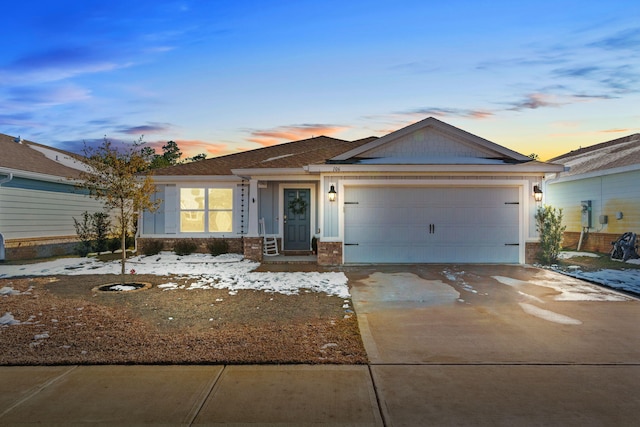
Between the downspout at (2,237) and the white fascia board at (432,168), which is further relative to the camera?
the downspout at (2,237)

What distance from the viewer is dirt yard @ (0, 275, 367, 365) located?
4.28 metres

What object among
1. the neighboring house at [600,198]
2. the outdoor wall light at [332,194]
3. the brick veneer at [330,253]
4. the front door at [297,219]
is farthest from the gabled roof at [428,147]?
the neighboring house at [600,198]

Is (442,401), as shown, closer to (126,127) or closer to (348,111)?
(348,111)

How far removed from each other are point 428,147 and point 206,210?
7.87 metres

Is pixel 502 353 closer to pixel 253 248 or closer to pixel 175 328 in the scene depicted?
pixel 175 328

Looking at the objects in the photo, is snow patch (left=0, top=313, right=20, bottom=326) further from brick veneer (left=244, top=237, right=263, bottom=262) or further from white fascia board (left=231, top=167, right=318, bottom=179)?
white fascia board (left=231, top=167, right=318, bottom=179)

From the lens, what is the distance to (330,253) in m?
11.3

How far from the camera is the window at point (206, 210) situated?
14211 millimetres

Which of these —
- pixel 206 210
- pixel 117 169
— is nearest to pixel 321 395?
pixel 117 169

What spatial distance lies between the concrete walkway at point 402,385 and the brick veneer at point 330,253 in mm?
5572

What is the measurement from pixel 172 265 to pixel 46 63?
788cm

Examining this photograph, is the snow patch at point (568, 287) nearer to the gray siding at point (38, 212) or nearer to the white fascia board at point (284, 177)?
the white fascia board at point (284, 177)

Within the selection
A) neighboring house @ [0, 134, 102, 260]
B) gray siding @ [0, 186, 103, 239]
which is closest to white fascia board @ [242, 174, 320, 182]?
neighboring house @ [0, 134, 102, 260]

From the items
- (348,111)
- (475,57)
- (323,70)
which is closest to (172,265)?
(323,70)
